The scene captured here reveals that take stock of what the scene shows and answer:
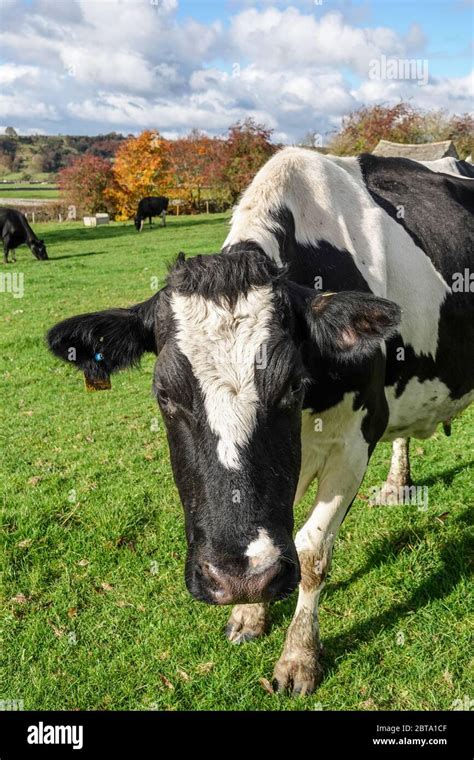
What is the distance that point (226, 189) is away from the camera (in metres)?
46.2

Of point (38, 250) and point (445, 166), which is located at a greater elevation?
point (445, 166)

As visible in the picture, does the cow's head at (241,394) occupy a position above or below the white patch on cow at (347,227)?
below

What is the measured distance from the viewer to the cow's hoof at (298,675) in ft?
11.9

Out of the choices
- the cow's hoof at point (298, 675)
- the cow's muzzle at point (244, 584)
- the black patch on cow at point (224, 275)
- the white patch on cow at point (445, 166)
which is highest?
the white patch on cow at point (445, 166)

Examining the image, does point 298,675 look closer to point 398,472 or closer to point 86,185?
point 398,472

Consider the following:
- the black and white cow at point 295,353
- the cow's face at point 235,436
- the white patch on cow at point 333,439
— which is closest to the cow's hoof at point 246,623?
the black and white cow at point 295,353

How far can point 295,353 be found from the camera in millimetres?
2797

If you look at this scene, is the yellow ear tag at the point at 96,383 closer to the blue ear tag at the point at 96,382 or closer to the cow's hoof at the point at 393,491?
Result: the blue ear tag at the point at 96,382

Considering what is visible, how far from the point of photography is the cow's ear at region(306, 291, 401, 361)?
2938mm

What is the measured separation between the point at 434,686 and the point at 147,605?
6.24 ft

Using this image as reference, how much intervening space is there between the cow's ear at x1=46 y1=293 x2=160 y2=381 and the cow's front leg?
132cm

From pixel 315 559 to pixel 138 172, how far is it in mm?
47331

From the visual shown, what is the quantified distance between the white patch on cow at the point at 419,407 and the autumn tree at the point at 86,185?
42070 millimetres

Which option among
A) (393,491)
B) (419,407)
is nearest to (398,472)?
(393,491)
